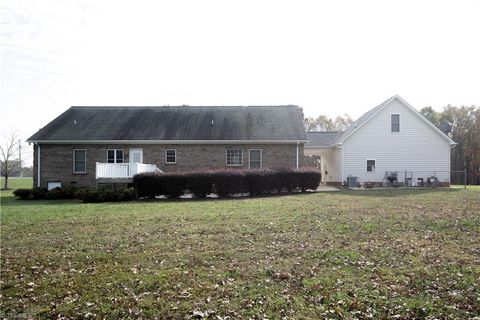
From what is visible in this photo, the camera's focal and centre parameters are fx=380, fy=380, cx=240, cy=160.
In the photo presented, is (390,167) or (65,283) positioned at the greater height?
(390,167)

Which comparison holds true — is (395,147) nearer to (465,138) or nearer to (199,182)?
(199,182)

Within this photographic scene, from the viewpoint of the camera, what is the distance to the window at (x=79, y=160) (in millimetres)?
27562

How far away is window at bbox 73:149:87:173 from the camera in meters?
27.6

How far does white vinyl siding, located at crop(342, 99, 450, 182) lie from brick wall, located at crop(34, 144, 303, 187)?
512cm

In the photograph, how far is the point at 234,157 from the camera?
27641mm

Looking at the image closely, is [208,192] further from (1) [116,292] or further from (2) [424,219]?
(1) [116,292]

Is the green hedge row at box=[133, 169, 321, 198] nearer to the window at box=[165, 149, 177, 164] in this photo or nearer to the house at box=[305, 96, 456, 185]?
the window at box=[165, 149, 177, 164]

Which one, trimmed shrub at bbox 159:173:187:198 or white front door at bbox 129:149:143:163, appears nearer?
trimmed shrub at bbox 159:173:187:198

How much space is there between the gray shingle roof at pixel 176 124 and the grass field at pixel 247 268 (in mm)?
16555

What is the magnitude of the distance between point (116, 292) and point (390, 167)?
26.4 meters

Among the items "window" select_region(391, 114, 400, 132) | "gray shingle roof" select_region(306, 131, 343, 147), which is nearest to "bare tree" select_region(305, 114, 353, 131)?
"gray shingle roof" select_region(306, 131, 343, 147)

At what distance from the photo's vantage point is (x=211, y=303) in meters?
5.41

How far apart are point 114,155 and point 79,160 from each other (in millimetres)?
2582

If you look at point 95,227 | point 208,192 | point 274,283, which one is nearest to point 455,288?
point 274,283
